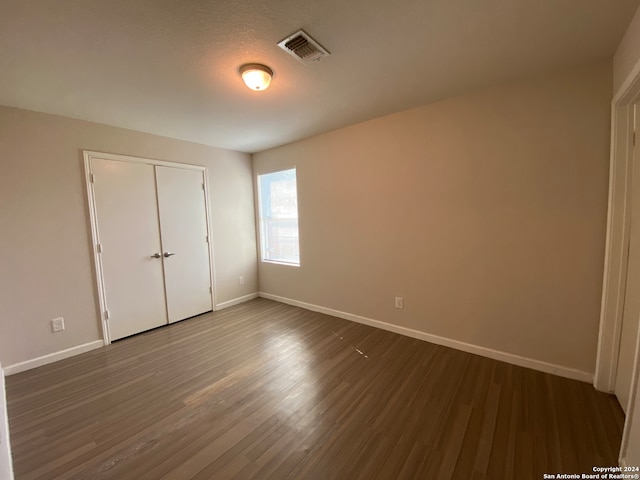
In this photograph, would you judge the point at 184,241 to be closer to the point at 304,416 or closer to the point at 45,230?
the point at 45,230

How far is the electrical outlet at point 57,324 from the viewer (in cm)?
255

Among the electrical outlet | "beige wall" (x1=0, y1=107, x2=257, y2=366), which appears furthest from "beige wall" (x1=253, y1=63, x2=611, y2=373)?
the electrical outlet

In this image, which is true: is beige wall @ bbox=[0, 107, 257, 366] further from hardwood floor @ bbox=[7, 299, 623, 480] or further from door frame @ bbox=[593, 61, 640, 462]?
door frame @ bbox=[593, 61, 640, 462]

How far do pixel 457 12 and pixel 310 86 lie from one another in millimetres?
1126

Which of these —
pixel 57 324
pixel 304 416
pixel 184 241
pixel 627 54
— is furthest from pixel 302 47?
pixel 57 324

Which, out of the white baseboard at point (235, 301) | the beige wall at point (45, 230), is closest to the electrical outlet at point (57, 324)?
the beige wall at point (45, 230)

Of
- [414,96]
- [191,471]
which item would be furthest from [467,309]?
[191,471]

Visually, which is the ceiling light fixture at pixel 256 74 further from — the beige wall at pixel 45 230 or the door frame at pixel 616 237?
the door frame at pixel 616 237

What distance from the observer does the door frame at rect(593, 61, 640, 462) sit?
168 cm

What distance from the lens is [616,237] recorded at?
175cm

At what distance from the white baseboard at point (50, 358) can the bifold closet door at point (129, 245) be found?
0.19 m

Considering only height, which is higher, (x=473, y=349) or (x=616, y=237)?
(x=616, y=237)

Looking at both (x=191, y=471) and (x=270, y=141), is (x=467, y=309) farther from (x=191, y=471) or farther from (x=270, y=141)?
(x=270, y=141)

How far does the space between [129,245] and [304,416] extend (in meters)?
2.82
